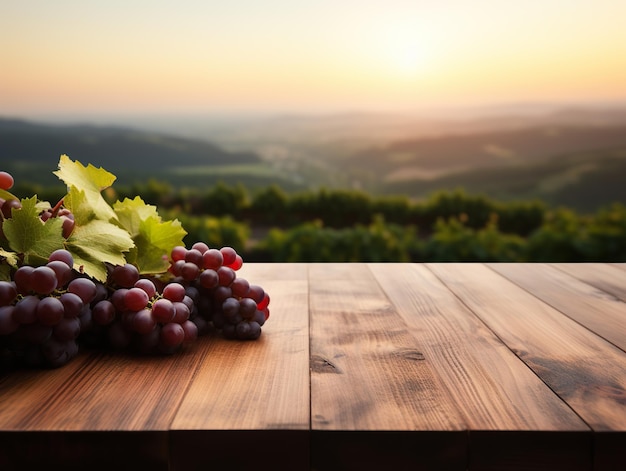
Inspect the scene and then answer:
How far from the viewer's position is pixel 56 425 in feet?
2.03

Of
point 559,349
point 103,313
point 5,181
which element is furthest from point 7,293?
point 559,349

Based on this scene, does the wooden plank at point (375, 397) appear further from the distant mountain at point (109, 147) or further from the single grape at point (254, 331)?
the distant mountain at point (109, 147)

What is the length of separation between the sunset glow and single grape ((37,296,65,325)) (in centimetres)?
474

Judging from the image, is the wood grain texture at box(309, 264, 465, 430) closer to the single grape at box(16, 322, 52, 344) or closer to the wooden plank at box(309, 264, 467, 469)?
the wooden plank at box(309, 264, 467, 469)

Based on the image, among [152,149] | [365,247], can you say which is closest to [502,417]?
[365,247]

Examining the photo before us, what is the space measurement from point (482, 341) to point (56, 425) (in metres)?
0.62

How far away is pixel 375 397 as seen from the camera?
27.5 inches

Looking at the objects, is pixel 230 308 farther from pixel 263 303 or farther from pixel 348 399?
pixel 348 399

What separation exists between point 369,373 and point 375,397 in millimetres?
87

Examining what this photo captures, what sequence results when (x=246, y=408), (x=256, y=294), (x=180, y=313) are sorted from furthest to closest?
(x=256, y=294)
(x=180, y=313)
(x=246, y=408)

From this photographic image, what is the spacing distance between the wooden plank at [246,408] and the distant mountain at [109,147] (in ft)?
17.5

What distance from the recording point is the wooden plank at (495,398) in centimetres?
62

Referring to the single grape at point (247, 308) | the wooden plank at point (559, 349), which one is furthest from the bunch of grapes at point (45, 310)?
the wooden plank at point (559, 349)
